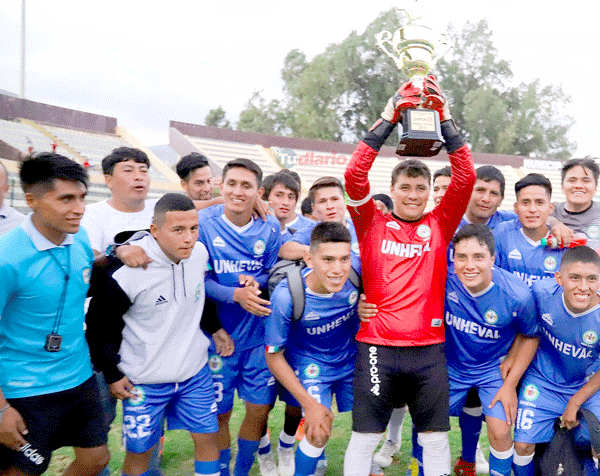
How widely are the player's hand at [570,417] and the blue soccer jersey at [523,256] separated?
2.67ft

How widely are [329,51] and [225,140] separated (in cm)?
1664

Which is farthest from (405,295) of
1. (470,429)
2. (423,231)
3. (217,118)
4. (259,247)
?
(217,118)

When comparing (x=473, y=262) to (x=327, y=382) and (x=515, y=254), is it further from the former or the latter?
(x=327, y=382)

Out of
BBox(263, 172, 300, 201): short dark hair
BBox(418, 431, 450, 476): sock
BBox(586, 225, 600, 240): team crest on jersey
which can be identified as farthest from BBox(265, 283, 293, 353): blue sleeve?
BBox(586, 225, 600, 240): team crest on jersey

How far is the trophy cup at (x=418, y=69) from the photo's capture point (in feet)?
8.63

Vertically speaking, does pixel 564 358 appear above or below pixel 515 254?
below

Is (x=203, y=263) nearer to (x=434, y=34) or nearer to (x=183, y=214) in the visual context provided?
(x=183, y=214)

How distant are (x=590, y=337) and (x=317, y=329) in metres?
1.58

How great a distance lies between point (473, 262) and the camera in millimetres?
2881

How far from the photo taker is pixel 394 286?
2.83 m

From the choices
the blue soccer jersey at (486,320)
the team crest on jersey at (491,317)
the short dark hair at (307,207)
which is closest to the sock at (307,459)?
the blue soccer jersey at (486,320)

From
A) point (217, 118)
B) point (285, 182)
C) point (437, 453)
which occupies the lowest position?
point (437, 453)

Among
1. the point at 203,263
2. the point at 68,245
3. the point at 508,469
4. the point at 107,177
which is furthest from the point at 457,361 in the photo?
the point at 107,177

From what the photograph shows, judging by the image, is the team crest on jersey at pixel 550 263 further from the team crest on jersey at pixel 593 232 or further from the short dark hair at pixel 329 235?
the short dark hair at pixel 329 235
